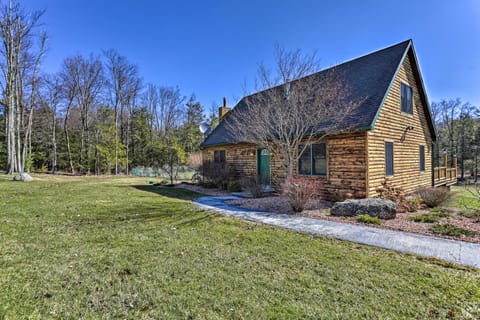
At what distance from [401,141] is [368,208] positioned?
18.3 ft

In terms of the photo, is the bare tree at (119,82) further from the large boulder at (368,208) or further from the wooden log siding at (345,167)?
the large boulder at (368,208)

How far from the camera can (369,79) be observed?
1004 cm

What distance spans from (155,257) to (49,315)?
4.86ft

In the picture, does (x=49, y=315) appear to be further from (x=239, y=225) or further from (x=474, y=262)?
(x=474, y=262)

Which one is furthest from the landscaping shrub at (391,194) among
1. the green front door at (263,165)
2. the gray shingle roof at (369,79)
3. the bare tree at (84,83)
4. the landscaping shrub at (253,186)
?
the bare tree at (84,83)

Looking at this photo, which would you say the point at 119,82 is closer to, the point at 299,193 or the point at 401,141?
the point at 299,193

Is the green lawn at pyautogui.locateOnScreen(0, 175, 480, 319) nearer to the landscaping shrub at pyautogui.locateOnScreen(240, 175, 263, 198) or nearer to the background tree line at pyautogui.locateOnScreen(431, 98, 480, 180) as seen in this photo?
the landscaping shrub at pyautogui.locateOnScreen(240, 175, 263, 198)

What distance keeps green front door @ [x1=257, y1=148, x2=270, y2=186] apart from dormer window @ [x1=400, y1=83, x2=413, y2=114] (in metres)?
6.29

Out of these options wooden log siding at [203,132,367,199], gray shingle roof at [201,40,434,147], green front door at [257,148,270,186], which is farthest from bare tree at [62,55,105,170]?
gray shingle roof at [201,40,434,147]

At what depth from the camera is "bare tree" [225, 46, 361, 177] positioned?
27.8 feet

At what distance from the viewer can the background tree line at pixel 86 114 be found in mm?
20344

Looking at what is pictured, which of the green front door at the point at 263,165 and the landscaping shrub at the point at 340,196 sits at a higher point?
the green front door at the point at 263,165

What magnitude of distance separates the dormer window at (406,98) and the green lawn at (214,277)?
9.08 metres

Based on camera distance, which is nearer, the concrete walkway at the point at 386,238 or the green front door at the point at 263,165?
the concrete walkway at the point at 386,238
